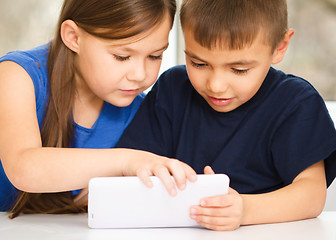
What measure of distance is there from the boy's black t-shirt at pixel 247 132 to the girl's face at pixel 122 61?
0.36 feet

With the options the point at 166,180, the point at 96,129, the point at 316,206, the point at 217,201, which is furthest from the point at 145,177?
the point at 96,129

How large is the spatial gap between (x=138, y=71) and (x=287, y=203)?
1.41ft

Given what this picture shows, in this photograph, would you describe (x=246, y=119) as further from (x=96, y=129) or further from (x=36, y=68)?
(x=36, y=68)

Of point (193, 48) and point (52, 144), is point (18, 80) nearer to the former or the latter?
point (52, 144)

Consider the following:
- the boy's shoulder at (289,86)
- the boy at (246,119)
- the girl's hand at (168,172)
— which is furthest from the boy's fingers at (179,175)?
the boy's shoulder at (289,86)

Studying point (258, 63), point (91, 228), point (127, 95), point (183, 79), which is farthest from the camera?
point (183, 79)

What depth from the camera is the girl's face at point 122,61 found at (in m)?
1.03

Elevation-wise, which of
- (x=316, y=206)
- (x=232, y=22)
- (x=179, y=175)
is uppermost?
(x=232, y=22)

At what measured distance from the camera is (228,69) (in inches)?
39.5

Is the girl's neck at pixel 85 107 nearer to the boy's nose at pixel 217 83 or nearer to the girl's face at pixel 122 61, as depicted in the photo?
the girl's face at pixel 122 61

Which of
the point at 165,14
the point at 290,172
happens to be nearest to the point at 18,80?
the point at 165,14

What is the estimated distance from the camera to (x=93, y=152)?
907 mm

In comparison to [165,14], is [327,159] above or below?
below

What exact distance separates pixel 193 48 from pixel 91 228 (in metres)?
0.45
